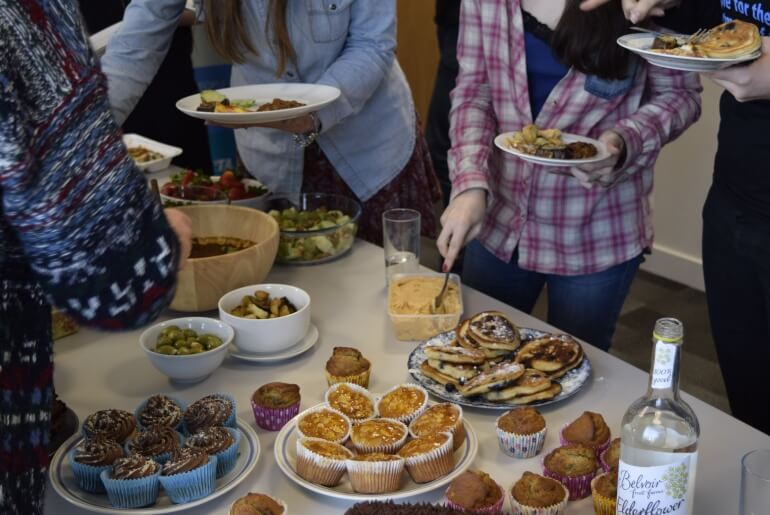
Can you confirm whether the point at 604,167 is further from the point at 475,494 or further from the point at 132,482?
the point at 132,482

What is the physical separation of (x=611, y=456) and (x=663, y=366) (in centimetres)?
28

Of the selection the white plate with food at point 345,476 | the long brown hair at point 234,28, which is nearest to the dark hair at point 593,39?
the long brown hair at point 234,28

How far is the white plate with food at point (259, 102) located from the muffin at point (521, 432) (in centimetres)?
87

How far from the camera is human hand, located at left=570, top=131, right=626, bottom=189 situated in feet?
5.43

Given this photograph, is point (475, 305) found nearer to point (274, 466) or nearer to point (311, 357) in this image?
point (311, 357)

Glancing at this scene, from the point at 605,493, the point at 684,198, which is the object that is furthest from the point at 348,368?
the point at 684,198

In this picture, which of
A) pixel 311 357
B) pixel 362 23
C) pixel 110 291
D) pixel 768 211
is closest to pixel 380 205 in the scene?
pixel 362 23

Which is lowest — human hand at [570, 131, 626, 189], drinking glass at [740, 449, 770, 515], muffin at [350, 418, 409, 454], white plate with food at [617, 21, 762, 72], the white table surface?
the white table surface

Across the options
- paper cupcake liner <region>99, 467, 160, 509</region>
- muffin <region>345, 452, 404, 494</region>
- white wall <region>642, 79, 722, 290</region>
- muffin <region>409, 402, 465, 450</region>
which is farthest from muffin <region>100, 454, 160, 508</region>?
white wall <region>642, 79, 722, 290</region>

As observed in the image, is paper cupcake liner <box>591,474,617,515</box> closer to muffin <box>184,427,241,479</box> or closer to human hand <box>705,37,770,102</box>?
muffin <box>184,427,241,479</box>

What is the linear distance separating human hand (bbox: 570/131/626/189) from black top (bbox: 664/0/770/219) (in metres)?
0.19

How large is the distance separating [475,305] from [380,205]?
0.66m

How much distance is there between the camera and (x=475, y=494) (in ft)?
3.50

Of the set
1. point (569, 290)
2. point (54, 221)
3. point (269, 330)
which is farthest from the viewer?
point (569, 290)
